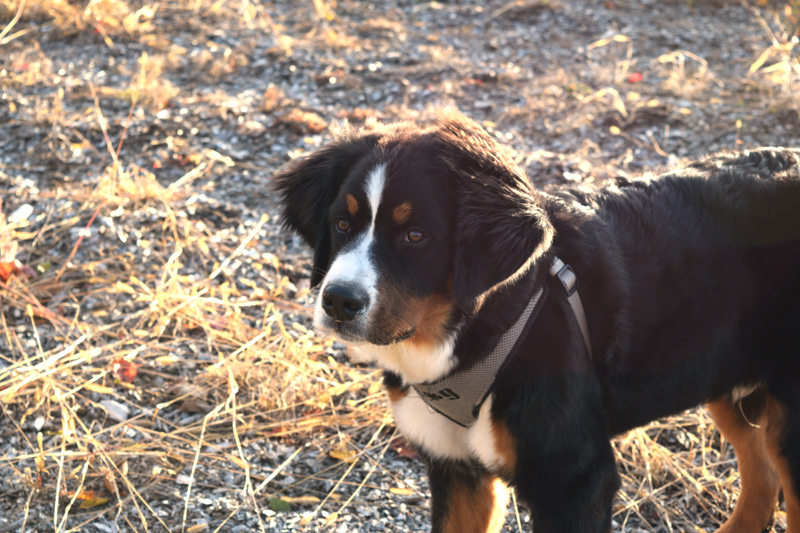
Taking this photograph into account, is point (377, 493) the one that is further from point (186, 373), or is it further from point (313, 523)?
point (186, 373)

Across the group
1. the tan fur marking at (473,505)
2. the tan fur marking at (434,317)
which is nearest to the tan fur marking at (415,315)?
the tan fur marking at (434,317)

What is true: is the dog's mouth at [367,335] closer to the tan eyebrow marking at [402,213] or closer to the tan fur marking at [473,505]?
the tan eyebrow marking at [402,213]

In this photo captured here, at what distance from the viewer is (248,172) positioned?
18.1 feet

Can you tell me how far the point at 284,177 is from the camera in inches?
114

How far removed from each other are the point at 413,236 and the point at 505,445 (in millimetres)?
745

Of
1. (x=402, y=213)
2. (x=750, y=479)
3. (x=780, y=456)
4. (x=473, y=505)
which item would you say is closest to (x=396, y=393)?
(x=473, y=505)

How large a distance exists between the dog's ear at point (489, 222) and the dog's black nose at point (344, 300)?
31 centimetres

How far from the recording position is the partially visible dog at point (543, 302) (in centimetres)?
228

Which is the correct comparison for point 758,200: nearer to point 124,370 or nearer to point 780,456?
point 780,456

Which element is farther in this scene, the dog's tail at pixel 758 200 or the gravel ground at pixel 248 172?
the gravel ground at pixel 248 172

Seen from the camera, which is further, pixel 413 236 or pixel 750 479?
pixel 750 479

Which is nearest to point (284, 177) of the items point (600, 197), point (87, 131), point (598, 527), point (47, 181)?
point (600, 197)

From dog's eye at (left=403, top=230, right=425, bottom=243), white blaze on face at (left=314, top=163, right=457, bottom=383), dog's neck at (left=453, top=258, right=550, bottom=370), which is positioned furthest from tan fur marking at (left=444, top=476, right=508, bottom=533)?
dog's eye at (left=403, top=230, right=425, bottom=243)

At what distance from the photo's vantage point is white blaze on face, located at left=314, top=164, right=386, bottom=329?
2260 millimetres
